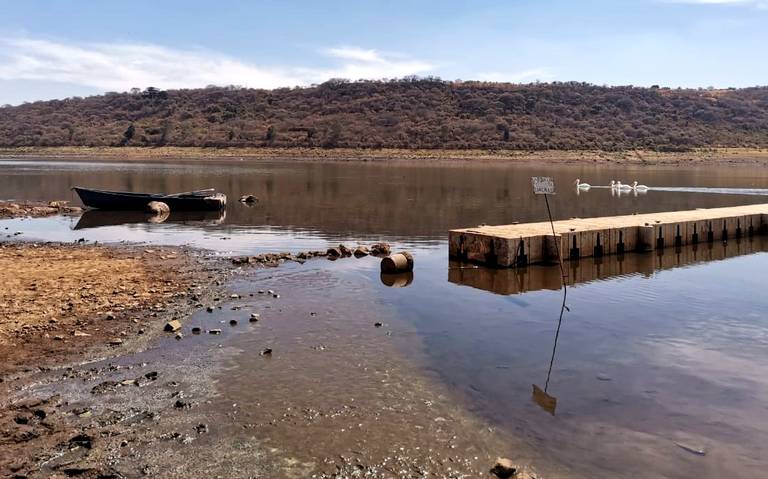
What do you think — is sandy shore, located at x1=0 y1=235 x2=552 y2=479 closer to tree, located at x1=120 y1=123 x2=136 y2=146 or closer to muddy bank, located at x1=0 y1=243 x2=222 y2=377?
muddy bank, located at x1=0 y1=243 x2=222 y2=377

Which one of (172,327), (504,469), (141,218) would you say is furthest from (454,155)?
(504,469)

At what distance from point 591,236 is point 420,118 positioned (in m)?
84.3

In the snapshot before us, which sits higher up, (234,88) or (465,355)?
(234,88)

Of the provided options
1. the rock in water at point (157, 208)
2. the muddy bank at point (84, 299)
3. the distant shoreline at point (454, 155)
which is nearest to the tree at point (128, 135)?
the distant shoreline at point (454, 155)

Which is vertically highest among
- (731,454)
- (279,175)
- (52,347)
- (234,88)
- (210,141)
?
(234,88)

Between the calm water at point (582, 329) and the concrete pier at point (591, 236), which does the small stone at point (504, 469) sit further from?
the concrete pier at point (591, 236)

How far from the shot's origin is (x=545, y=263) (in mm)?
17016

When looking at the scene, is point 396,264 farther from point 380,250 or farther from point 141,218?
point 141,218

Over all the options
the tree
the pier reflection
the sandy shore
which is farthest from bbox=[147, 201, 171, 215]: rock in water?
the tree

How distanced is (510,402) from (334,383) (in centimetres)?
214

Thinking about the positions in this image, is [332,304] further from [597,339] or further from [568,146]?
[568,146]

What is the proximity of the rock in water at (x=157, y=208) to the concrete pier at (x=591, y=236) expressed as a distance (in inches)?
620

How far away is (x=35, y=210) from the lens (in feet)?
94.6

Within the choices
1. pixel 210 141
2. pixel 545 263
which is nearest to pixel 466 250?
pixel 545 263
